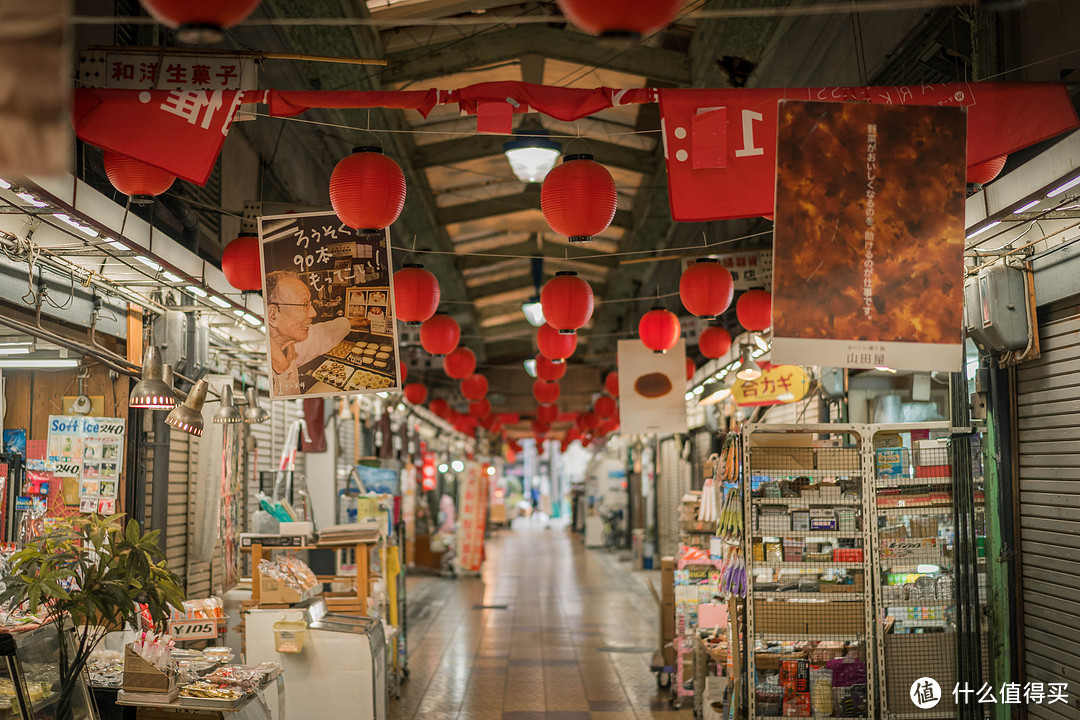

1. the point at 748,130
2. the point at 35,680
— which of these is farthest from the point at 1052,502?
the point at 35,680

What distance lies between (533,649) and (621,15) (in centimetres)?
1071

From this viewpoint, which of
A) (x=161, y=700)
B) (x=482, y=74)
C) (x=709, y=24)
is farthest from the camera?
(x=482, y=74)

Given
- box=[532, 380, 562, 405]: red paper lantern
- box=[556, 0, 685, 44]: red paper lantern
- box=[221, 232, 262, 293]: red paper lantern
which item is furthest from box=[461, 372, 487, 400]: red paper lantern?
box=[556, 0, 685, 44]: red paper lantern

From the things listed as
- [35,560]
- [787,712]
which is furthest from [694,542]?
[35,560]

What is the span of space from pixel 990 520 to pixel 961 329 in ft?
9.28

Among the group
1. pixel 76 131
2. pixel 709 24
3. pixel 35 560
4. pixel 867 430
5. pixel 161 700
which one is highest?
pixel 709 24

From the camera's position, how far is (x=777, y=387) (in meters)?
9.47

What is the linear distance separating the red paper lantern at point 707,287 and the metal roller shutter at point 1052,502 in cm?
219

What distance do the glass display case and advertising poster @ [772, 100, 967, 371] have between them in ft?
12.6

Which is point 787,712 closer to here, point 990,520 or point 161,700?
point 990,520

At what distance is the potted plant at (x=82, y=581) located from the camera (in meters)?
4.44

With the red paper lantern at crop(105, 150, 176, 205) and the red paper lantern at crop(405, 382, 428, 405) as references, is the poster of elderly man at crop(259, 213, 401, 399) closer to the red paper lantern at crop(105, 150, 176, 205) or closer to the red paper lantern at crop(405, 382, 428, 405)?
the red paper lantern at crop(105, 150, 176, 205)

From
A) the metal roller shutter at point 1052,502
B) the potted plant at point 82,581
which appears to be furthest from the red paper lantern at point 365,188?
the metal roller shutter at point 1052,502

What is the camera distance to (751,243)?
1076 centimetres
